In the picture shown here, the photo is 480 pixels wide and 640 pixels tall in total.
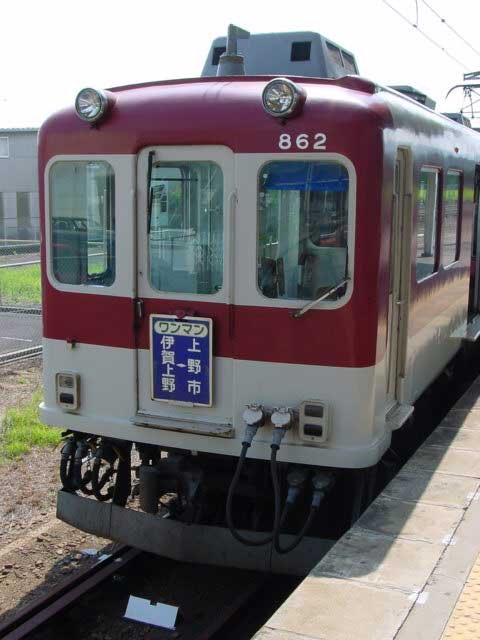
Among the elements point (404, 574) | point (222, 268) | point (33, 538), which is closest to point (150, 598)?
point (33, 538)

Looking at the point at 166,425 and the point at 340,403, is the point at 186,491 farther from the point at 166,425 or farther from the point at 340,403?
the point at 340,403

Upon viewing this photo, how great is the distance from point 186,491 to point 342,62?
→ 11.1 feet

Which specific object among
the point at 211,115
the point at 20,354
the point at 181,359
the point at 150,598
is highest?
the point at 211,115

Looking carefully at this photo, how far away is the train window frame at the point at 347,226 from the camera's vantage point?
450 cm

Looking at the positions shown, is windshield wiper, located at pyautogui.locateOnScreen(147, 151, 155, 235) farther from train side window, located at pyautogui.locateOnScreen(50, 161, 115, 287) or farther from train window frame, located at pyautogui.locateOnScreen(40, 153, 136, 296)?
train side window, located at pyautogui.locateOnScreen(50, 161, 115, 287)

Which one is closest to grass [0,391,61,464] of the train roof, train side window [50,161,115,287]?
train side window [50,161,115,287]

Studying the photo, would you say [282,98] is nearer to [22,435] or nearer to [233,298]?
[233,298]

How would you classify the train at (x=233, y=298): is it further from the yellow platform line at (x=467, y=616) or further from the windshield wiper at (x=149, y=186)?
the yellow platform line at (x=467, y=616)

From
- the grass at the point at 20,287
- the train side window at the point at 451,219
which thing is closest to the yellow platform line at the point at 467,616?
the train side window at the point at 451,219

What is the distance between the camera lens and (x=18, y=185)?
37844 millimetres

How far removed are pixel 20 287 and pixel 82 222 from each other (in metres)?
14.2

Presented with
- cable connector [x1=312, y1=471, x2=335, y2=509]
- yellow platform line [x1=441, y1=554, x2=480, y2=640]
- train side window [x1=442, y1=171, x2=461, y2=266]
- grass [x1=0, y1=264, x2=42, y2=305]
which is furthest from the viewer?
grass [x1=0, y1=264, x2=42, y2=305]

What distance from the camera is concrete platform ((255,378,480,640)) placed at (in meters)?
3.55

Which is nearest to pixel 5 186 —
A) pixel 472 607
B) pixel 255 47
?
pixel 255 47
